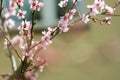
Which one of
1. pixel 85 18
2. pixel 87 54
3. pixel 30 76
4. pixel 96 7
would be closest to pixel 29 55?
pixel 30 76

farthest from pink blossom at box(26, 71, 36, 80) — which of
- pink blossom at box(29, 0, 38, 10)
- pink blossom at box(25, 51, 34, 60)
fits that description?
pink blossom at box(29, 0, 38, 10)

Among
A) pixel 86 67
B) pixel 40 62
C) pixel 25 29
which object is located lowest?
pixel 86 67

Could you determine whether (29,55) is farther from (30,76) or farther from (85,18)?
(85,18)

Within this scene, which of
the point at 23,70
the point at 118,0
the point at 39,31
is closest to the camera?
the point at 23,70

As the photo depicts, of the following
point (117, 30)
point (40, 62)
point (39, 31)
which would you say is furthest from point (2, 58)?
point (40, 62)

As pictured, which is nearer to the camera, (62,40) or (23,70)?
(23,70)

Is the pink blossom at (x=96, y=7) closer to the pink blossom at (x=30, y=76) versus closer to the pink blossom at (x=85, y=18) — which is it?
the pink blossom at (x=85, y=18)

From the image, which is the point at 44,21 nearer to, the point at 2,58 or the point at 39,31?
the point at 39,31

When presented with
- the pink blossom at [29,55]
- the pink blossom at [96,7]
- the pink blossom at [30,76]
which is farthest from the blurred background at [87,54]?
the pink blossom at [29,55]

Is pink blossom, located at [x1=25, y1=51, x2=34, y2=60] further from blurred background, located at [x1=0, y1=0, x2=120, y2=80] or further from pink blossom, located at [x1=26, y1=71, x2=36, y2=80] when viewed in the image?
blurred background, located at [x1=0, y1=0, x2=120, y2=80]
